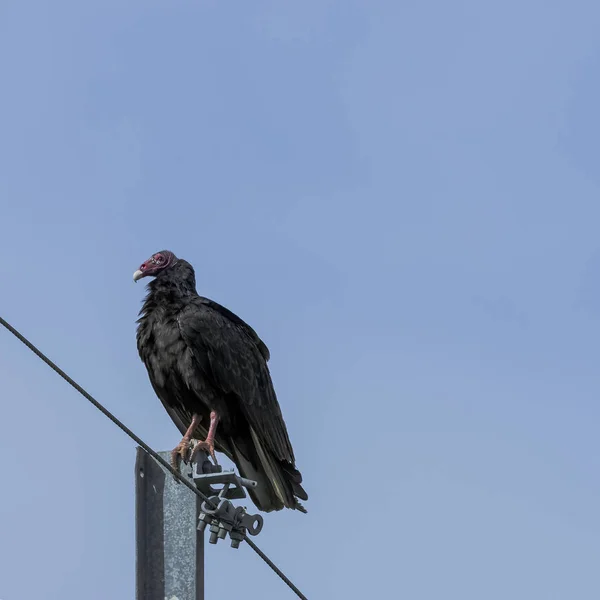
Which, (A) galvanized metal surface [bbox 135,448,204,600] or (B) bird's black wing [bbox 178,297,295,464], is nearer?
(A) galvanized metal surface [bbox 135,448,204,600]

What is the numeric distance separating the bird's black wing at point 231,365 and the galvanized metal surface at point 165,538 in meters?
1.90

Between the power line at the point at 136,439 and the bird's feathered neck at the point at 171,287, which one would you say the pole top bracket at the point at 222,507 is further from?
the bird's feathered neck at the point at 171,287

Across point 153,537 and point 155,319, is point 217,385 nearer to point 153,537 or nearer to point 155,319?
point 155,319

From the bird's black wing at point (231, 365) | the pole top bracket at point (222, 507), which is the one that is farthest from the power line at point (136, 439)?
the bird's black wing at point (231, 365)

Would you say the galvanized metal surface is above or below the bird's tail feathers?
below

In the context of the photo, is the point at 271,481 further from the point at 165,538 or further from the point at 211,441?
the point at 165,538

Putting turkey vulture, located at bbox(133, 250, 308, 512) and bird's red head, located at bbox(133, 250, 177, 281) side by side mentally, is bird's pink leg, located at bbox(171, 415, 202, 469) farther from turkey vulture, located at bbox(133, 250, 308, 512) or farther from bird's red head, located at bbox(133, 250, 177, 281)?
bird's red head, located at bbox(133, 250, 177, 281)

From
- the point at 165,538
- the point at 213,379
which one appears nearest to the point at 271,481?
the point at 213,379

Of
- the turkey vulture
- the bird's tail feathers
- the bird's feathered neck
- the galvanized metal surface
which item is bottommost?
the galvanized metal surface

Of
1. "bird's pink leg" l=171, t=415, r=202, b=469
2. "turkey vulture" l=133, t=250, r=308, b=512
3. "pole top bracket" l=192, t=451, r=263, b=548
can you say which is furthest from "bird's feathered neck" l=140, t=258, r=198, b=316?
"pole top bracket" l=192, t=451, r=263, b=548

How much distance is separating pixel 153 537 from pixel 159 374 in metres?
2.29

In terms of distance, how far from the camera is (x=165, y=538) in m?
3.90

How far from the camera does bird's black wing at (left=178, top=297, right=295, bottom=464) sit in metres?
6.04

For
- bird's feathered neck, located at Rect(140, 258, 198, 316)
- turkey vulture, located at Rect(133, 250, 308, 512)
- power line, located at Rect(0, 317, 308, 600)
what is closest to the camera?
power line, located at Rect(0, 317, 308, 600)
